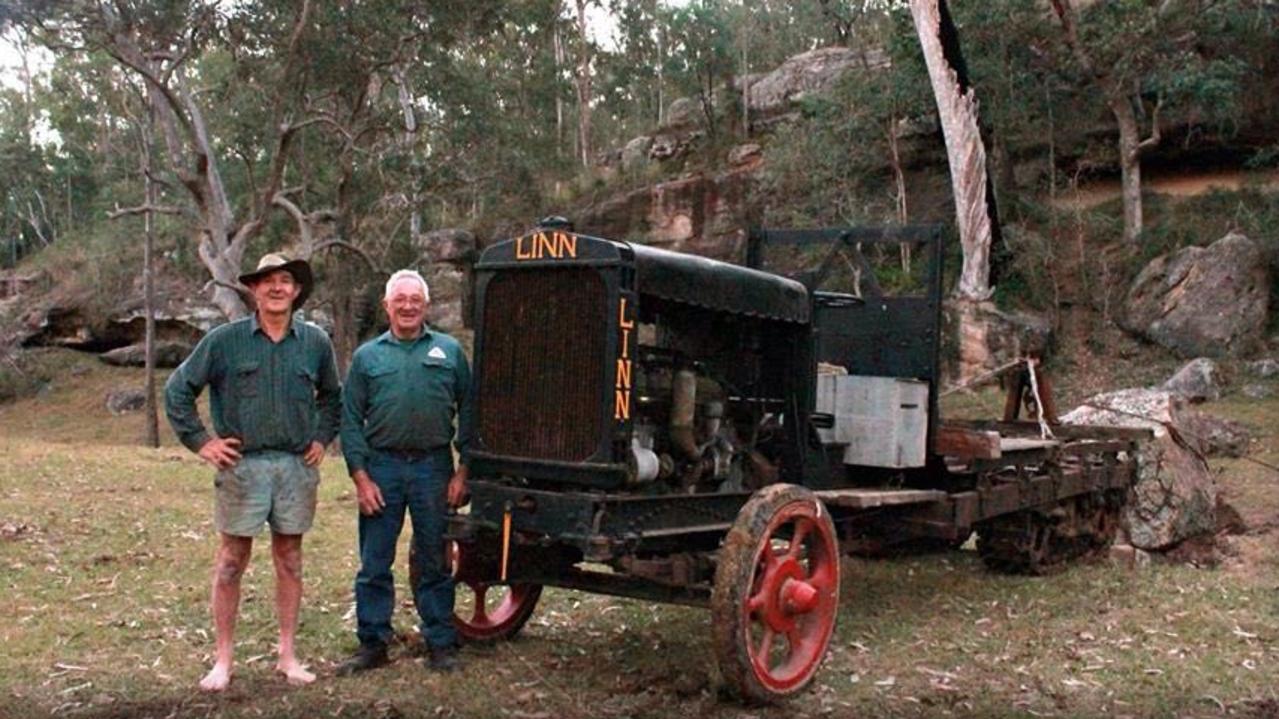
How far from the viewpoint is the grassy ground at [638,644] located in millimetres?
5195

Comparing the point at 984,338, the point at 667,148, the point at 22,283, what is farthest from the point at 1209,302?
the point at 22,283

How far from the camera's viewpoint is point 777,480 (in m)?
6.31

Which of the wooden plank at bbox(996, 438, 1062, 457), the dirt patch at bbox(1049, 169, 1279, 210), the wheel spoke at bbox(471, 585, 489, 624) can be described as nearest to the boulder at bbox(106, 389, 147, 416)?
the dirt patch at bbox(1049, 169, 1279, 210)

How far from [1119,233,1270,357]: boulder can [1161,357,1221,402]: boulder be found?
56.5 inches

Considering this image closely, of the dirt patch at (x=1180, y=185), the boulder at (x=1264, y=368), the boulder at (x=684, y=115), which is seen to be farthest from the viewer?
the boulder at (x=684, y=115)

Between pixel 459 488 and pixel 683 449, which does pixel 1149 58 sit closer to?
pixel 683 449

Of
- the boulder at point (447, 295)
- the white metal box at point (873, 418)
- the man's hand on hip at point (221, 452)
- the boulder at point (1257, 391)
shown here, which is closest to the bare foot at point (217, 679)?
the man's hand on hip at point (221, 452)

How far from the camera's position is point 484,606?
641cm

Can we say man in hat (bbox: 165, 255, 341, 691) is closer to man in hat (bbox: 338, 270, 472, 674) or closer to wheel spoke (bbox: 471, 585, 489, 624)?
man in hat (bbox: 338, 270, 472, 674)

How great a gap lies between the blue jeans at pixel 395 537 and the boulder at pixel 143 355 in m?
32.5

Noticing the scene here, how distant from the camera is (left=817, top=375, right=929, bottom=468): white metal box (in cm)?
680

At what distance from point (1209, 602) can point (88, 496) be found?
33.2 feet

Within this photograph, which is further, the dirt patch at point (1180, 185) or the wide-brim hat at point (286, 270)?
the dirt patch at point (1180, 185)

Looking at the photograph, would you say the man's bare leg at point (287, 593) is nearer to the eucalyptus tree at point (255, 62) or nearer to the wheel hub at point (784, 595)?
the wheel hub at point (784, 595)
